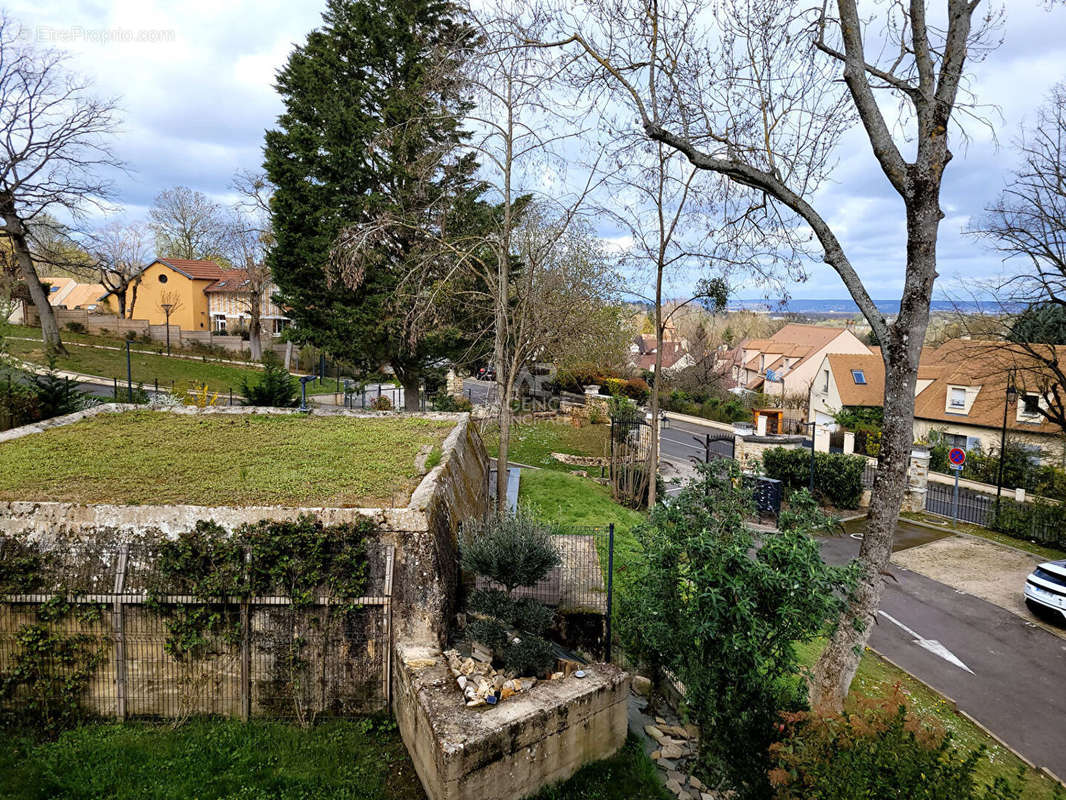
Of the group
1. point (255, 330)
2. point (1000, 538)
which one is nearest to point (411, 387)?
point (1000, 538)

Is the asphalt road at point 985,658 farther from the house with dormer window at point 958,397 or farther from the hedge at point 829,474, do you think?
the house with dormer window at point 958,397

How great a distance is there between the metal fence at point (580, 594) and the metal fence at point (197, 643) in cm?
197

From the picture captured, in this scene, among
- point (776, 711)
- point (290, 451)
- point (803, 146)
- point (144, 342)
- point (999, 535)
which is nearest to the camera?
point (776, 711)

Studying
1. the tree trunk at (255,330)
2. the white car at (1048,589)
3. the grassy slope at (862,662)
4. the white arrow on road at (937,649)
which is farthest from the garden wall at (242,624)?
the tree trunk at (255,330)

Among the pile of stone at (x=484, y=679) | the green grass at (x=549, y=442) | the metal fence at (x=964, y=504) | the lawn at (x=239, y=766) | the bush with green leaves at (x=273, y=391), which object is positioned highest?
the bush with green leaves at (x=273, y=391)

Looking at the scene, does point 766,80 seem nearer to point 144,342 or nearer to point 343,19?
point 343,19

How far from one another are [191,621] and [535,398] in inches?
1286

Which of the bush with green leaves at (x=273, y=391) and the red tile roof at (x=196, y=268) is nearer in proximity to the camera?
the bush with green leaves at (x=273, y=391)

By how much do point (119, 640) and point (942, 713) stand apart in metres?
11.3

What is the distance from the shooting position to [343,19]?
67.6 ft

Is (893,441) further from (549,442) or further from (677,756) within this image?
(549,442)

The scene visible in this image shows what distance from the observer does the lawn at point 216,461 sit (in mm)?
7629

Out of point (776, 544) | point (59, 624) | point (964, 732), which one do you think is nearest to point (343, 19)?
point (59, 624)

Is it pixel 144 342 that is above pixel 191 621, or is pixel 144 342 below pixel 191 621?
above
